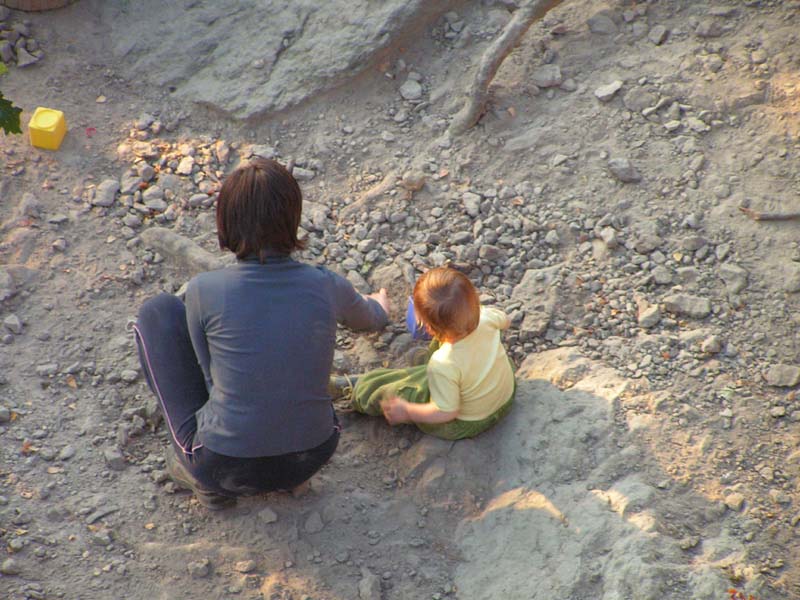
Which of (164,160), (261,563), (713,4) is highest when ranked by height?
(713,4)

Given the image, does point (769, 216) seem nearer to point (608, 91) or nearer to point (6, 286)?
point (608, 91)

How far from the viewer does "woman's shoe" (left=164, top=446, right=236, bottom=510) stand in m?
A: 2.89

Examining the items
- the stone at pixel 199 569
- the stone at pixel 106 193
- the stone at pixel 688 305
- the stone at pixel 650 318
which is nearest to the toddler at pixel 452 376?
the stone at pixel 650 318

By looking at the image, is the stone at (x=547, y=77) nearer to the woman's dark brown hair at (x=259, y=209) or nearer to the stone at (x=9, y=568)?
the woman's dark brown hair at (x=259, y=209)

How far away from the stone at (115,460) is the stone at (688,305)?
2.06m

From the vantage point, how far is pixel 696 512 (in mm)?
2738

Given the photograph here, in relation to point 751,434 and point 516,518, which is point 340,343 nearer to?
point 516,518

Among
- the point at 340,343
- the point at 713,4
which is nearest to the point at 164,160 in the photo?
the point at 340,343

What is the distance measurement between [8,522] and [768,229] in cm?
294

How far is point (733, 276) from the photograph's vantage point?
3365mm

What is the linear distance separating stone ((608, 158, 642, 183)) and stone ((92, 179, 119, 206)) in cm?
217

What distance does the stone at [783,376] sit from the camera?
3.07 m

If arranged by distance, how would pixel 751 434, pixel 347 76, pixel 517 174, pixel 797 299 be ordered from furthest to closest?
pixel 347 76 < pixel 517 174 < pixel 797 299 < pixel 751 434

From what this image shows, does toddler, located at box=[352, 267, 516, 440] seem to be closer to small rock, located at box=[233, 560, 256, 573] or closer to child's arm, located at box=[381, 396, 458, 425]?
child's arm, located at box=[381, 396, 458, 425]
